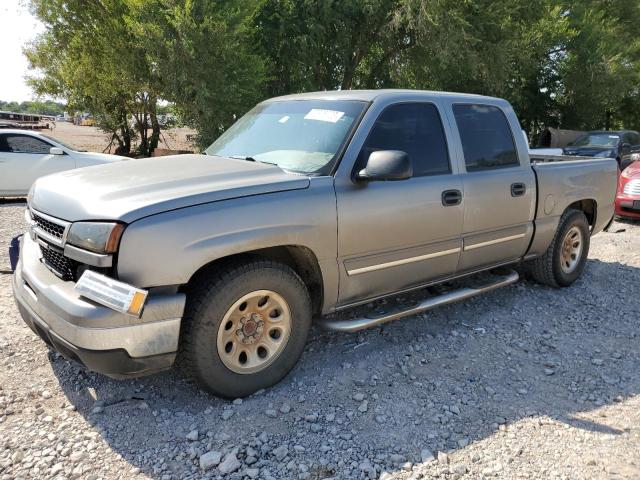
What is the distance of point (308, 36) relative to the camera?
16.8m

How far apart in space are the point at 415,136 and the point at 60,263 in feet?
8.31

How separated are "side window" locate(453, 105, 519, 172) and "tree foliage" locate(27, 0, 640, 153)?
10757 millimetres

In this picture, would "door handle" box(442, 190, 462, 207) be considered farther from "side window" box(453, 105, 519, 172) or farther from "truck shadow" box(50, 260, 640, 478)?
"truck shadow" box(50, 260, 640, 478)

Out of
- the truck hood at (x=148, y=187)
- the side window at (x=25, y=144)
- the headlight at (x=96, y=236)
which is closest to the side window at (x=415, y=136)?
the truck hood at (x=148, y=187)

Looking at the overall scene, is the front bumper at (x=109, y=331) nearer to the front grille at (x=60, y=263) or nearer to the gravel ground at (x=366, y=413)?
the front grille at (x=60, y=263)

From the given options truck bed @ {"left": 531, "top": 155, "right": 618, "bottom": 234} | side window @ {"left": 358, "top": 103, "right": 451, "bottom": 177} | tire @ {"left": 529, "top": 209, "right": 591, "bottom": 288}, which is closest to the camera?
side window @ {"left": 358, "top": 103, "right": 451, "bottom": 177}

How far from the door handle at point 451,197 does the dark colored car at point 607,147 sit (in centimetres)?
1128

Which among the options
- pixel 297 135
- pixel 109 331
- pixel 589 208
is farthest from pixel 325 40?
pixel 109 331

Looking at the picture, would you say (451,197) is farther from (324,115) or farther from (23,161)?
(23,161)

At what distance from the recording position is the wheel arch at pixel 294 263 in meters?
2.99

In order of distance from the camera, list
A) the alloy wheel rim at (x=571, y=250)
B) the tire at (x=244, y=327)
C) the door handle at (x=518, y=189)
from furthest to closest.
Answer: the alloy wheel rim at (x=571, y=250) < the door handle at (x=518, y=189) < the tire at (x=244, y=327)

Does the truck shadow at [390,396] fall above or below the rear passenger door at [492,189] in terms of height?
below

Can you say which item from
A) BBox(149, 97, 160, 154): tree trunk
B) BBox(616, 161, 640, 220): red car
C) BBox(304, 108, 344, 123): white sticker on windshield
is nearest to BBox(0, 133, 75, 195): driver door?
BBox(304, 108, 344, 123): white sticker on windshield

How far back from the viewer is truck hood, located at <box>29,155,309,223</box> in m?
2.73
